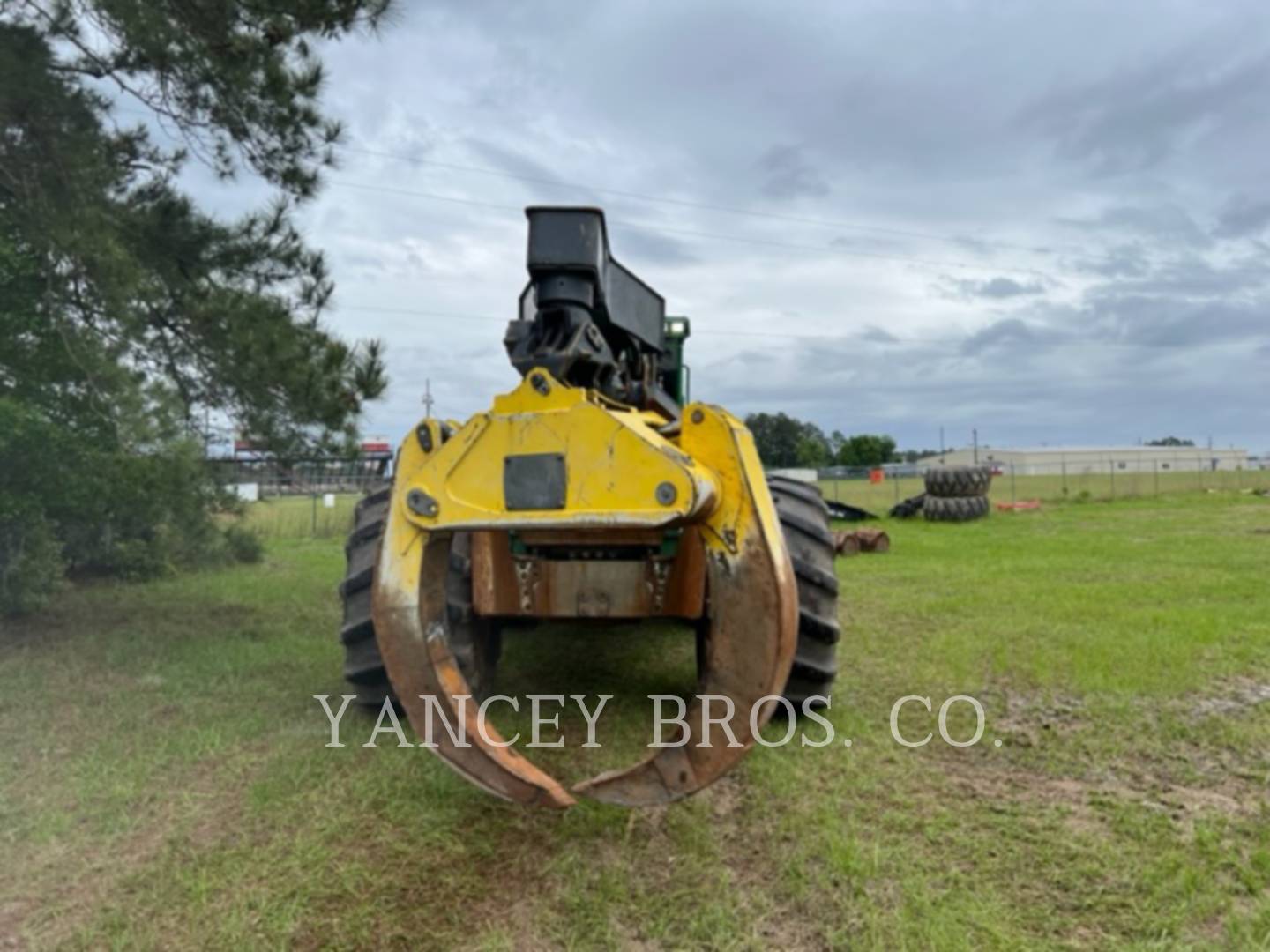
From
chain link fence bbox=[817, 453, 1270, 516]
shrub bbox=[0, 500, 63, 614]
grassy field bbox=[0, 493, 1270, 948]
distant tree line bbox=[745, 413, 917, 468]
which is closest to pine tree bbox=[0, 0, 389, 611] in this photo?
shrub bbox=[0, 500, 63, 614]

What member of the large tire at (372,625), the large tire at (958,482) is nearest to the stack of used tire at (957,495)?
the large tire at (958,482)

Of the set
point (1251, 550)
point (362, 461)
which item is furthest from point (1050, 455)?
point (362, 461)

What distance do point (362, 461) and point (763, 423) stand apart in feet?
193

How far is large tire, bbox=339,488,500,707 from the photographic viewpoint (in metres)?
3.58

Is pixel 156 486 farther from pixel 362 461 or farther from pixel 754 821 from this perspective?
pixel 754 821

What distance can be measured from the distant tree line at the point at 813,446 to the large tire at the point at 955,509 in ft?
151

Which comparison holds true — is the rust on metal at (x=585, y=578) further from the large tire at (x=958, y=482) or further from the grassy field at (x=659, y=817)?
the large tire at (x=958, y=482)

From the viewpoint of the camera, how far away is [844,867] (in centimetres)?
255

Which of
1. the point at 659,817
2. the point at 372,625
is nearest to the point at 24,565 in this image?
the point at 372,625

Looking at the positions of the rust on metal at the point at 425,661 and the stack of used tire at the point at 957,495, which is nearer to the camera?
the rust on metal at the point at 425,661

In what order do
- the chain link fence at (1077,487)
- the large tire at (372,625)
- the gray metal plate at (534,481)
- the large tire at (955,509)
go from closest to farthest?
the gray metal plate at (534,481), the large tire at (372,625), the large tire at (955,509), the chain link fence at (1077,487)

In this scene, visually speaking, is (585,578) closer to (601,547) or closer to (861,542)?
(601,547)

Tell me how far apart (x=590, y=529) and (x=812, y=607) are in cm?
148

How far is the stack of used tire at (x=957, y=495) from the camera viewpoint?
15.3m
